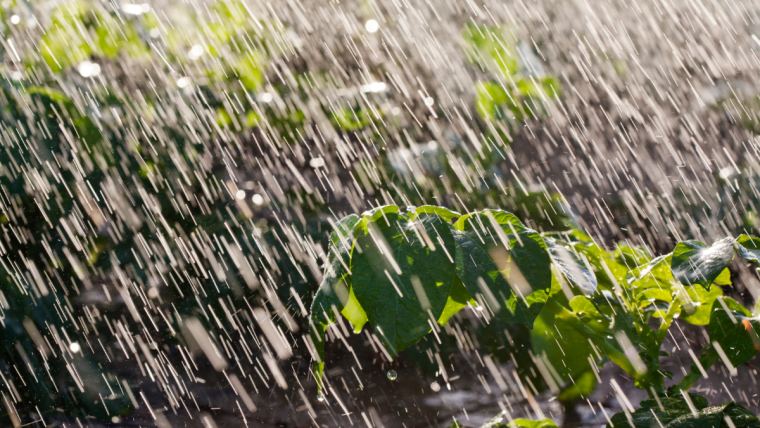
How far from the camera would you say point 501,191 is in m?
1.23

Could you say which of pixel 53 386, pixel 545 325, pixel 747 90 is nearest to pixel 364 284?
pixel 545 325

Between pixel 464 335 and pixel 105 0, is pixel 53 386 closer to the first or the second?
pixel 464 335

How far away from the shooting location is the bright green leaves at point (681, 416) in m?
0.65

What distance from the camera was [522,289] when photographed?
0.57 m

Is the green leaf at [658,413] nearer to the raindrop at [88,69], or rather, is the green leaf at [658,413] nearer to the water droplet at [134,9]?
the raindrop at [88,69]

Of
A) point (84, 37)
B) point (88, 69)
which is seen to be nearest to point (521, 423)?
point (88, 69)

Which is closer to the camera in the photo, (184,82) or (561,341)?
(561,341)

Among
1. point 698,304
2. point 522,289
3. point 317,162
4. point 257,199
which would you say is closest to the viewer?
point 522,289

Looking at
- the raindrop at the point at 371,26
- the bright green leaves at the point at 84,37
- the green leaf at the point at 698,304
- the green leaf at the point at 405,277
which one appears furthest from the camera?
the raindrop at the point at 371,26

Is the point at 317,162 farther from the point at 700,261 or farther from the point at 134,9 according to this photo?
the point at 700,261

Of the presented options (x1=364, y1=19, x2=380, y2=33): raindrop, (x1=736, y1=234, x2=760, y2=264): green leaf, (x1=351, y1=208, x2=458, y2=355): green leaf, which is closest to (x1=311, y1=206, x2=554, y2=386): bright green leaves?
(x1=351, y1=208, x2=458, y2=355): green leaf

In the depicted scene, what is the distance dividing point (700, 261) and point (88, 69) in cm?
126

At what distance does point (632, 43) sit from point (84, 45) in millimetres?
2686

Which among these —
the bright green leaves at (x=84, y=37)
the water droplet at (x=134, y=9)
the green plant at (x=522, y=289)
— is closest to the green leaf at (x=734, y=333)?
the green plant at (x=522, y=289)
